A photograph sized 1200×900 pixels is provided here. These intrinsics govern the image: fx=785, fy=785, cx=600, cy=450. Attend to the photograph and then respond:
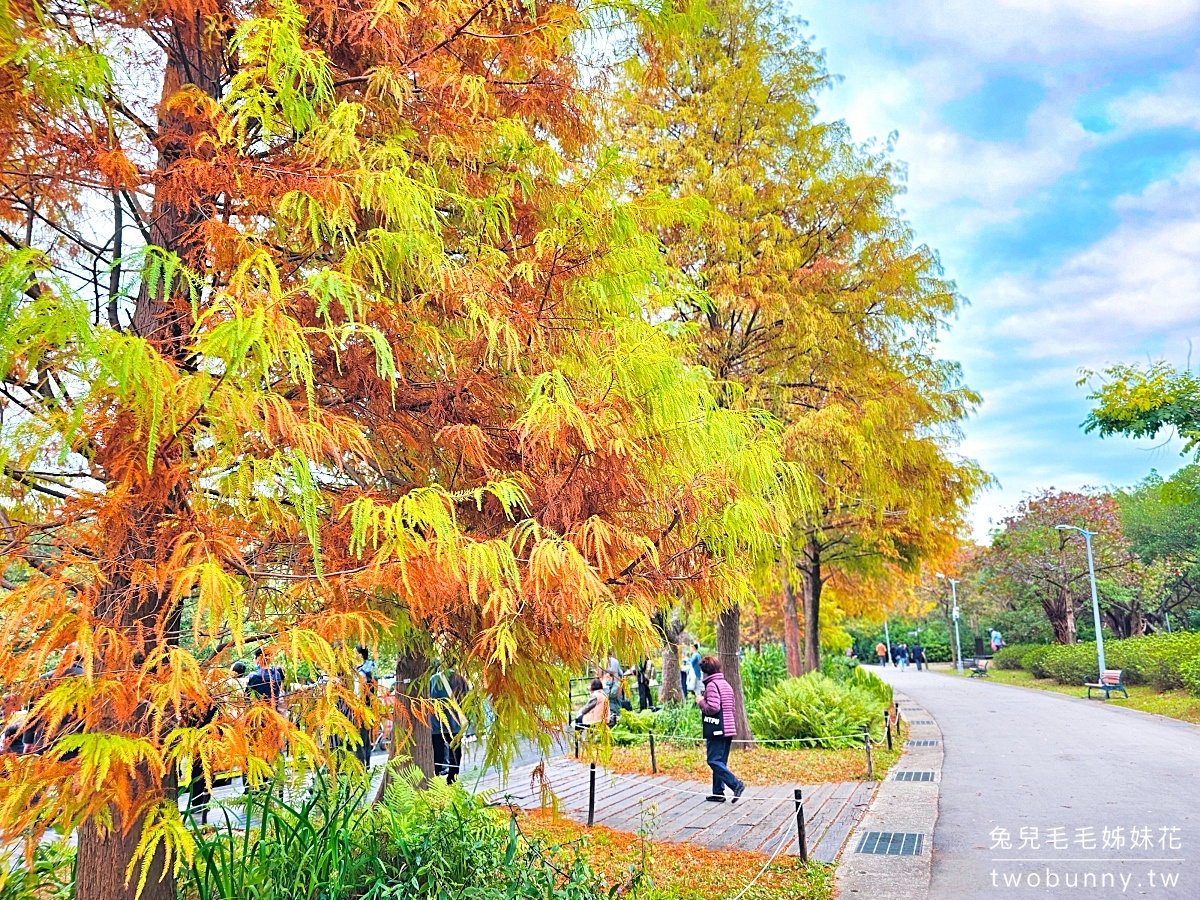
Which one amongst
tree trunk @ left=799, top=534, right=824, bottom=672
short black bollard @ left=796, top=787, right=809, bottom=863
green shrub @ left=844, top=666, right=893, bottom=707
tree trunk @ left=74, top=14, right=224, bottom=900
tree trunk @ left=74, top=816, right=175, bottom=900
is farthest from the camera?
tree trunk @ left=799, top=534, right=824, bottom=672

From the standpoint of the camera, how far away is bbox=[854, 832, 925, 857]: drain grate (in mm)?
7332

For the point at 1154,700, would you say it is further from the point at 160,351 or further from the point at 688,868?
the point at 160,351

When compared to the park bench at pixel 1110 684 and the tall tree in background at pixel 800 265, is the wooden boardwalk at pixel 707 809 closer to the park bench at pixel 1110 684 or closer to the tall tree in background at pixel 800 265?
the tall tree in background at pixel 800 265

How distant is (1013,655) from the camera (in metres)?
38.2

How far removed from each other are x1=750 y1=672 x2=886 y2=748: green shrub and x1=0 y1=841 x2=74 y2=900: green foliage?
35.9 ft

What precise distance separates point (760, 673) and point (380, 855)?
Answer: 16.1 m

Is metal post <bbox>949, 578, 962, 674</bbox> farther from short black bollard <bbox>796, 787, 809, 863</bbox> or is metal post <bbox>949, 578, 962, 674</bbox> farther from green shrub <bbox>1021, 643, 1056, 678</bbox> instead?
short black bollard <bbox>796, 787, 809, 863</bbox>

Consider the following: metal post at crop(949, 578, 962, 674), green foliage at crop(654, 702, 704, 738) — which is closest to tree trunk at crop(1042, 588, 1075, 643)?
metal post at crop(949, 578, 962, 674)

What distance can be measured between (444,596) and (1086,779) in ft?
36.5

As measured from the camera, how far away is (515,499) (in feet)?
11.4

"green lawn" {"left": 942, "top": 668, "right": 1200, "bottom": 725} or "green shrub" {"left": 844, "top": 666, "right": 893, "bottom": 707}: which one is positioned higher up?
"green shrub" {"left": 844, "top": 666, "right": 893, "bottom": 707}

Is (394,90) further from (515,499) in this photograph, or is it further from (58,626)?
(58,626)

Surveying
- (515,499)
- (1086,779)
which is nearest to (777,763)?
(1086,779)

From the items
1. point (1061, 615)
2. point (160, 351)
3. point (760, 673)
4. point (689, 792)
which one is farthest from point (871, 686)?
point (1061, 615)
